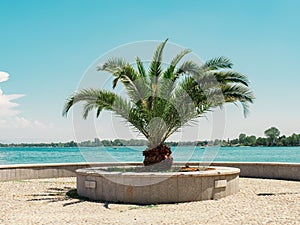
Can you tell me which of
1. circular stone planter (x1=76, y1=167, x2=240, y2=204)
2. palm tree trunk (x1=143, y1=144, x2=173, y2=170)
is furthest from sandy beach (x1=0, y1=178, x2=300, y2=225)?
palm tree trunk (x1=143, y1=144, x2=173, y2=170)

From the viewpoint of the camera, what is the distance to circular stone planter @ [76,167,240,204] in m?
10.0

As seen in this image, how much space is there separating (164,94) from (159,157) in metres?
1.95

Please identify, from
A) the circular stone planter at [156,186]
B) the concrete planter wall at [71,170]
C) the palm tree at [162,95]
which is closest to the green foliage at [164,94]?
the palm tree at [162,95]

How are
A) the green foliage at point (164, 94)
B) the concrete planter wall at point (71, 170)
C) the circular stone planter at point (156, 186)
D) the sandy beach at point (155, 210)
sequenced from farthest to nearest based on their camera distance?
the concrete planter wall at point (71, 170)
the green foliage at point (164, 94)
the circular stone planter at point (156, 186)
the sandy beach at point (155, 210)

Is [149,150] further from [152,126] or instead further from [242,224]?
[242,224]

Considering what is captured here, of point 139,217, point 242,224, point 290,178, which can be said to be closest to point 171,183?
point 139,217

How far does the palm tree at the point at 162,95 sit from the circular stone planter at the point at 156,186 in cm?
192

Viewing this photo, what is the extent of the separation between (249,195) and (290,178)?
5.15 metres

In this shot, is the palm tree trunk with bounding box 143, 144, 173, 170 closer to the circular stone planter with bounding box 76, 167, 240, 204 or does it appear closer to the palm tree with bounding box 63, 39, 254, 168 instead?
the palm tree with bounding box 63, 39, 254, 168

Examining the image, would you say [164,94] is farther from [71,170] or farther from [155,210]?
[71,170]

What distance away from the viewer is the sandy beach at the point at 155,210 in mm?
7727

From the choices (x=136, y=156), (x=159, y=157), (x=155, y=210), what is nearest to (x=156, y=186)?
(x=155, y=210)

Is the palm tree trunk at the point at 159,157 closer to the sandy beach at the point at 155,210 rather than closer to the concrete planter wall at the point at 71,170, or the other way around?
the sandy beach at the point at 155,210

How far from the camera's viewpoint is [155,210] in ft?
29.6
